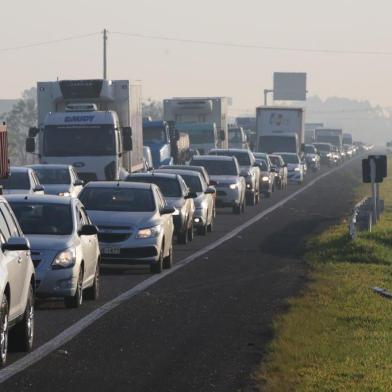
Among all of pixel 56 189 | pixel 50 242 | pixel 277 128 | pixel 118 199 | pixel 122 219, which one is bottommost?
pixel 277 128

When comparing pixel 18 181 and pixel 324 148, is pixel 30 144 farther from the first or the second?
pixel 324 148

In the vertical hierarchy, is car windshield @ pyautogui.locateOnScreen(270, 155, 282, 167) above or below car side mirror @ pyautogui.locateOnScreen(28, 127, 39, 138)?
below

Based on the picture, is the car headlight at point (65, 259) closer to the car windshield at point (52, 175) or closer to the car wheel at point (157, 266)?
the car wheel at point (157, 266)

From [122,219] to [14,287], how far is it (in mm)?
11525

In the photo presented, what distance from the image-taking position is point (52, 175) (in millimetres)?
41594

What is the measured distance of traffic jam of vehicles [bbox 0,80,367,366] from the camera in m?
19.5

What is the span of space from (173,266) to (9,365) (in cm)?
1378

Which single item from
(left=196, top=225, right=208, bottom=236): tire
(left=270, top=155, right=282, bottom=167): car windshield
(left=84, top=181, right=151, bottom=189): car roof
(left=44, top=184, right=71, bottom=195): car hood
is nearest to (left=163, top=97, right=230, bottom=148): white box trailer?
(left=270, top=155, right=282, bottom=167): car windshield

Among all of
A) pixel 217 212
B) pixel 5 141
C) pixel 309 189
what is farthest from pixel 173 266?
pixel 309 189

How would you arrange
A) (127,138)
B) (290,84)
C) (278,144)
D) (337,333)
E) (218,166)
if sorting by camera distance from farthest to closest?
(290,84) → (278,144) → (218,166) → (127,138) → (337,333)

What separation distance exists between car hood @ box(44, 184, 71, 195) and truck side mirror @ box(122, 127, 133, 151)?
11.9 feet

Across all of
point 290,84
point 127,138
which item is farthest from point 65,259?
point 290,84

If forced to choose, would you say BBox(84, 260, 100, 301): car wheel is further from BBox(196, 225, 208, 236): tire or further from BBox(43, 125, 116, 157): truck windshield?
BBox(43, 125, 116, 157): truck windshield

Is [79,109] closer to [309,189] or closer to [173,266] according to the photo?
[173,266]
